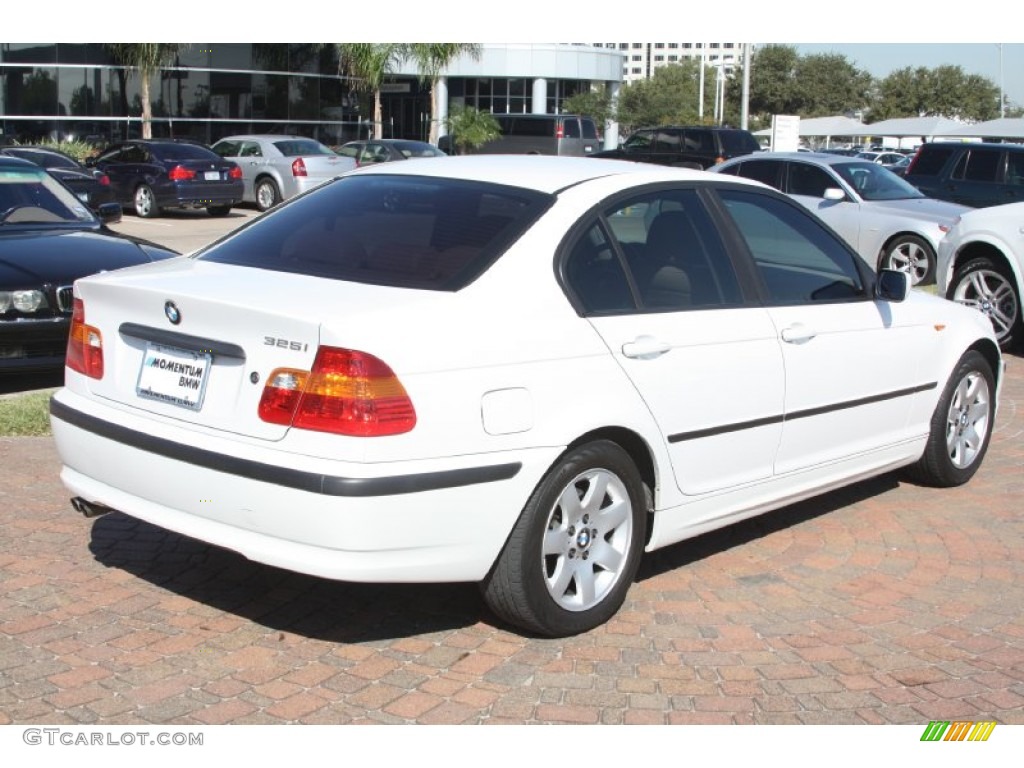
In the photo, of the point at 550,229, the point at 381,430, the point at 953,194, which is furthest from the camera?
the point at 953,194

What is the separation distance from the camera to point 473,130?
4053 centimetres

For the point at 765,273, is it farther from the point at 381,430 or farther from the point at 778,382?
the point at 381,430

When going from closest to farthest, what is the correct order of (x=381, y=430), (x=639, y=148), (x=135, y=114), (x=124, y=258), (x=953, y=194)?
(x=381, y=430) → (x=124, y=258) → (x=953, y=194) → (x=639, y=148) → (x=135, y=114)

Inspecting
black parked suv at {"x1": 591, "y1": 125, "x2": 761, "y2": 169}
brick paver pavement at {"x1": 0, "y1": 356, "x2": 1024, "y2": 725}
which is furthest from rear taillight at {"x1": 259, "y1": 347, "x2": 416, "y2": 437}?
black parked suv at {"x1": 591, "y1": 125, "x2": 761, "y2": 169}

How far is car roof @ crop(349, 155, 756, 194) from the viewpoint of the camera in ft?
16.5

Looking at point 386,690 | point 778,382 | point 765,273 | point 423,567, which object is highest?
point 765,273

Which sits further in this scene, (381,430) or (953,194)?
(953,194)

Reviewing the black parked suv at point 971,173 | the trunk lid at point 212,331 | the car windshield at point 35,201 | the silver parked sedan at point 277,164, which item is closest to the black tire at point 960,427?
the trunk lid at point 212,331

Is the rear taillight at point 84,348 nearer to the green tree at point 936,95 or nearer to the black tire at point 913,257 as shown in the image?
the black tire at point 913,257

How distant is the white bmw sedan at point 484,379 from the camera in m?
4.04

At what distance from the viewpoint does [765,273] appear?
557 centimetres

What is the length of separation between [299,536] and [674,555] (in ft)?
6.99

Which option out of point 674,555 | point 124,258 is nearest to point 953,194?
point 124,258

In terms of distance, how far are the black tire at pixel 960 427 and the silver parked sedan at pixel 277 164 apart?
19933 millimetres
